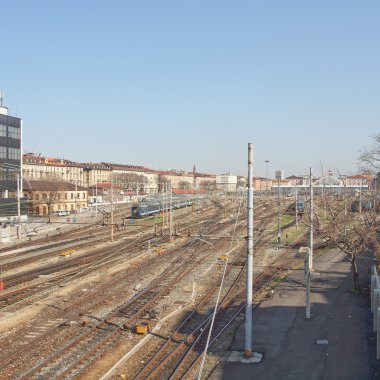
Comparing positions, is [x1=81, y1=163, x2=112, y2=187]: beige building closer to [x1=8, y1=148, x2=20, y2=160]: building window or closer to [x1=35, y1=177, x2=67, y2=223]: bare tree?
[x1=35, y1=177, x2=67, y2=223]: bare tree

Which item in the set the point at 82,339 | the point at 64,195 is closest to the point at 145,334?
the point at 82,339

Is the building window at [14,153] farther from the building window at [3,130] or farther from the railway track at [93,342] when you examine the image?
the railway track at [93,342]

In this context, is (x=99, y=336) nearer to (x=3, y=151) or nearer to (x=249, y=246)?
(x=249, y=246)

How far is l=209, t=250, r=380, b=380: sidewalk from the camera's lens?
12.2m

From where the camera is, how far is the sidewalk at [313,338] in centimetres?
1222

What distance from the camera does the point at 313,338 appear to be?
1477cm

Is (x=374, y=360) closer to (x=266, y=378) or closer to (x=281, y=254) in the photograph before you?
(x=266, y=378)

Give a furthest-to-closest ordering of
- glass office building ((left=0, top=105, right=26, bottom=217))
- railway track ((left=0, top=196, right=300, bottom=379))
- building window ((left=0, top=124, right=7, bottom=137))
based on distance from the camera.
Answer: building window ((left=0, top=124, right=7, bottom=137)) → glass office building ((left=0, top=105, right=26, bottom=217)) → railway track ((left=0, top=196, right=300, bottom=379))

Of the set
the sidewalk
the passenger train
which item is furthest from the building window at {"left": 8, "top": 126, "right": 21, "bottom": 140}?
the sidewalk

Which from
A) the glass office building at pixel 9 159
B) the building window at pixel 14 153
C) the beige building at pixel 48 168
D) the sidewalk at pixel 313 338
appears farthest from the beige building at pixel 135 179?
the sidewalk at pixel 313 338

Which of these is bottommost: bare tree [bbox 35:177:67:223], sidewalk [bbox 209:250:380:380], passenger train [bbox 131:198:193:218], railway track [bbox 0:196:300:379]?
railway track [bbox 0:196:300:379]

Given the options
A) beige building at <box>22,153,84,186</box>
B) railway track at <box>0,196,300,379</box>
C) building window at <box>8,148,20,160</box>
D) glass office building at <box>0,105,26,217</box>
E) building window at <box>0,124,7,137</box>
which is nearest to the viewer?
railway track at <box>0,196,300,379</box>

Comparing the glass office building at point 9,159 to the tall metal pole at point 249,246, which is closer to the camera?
the tall metal pole at point 249,246

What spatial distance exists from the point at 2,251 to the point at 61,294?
18048 mm
